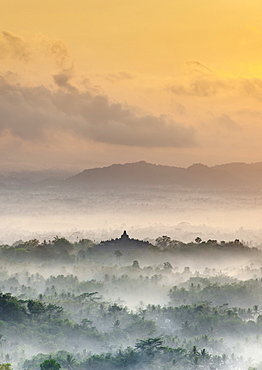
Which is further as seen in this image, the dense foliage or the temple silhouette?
the temple silhouette

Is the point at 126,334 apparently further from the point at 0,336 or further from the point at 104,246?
the point at 104,246

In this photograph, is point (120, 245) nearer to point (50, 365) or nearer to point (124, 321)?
point (124, 321)

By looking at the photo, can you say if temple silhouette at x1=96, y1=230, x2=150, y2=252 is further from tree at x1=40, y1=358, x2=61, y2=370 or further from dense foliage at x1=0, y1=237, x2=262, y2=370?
tree at x1=40, y1=358, x2=61, y2=370

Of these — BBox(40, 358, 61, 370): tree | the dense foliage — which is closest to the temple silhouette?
the dense foliage

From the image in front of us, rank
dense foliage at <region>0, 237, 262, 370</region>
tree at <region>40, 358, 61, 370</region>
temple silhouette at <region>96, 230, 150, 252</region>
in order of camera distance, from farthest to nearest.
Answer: temple silhouette at <region>96, 230, 150, 252</region>, dense foliage at <region>0, 237, 262, 370</region>, tree at <region>40, 358, 61, 370</region>

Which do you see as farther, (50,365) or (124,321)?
(124,321)

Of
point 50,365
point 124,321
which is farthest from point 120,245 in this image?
point 50,365

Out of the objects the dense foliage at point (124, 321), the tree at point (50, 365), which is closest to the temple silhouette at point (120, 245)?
the dense foliage at point (124, 321)

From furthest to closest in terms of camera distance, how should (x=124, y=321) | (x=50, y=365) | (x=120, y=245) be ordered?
(x=120, y=245) → (x=124, y=321) → (x=50, y=365)

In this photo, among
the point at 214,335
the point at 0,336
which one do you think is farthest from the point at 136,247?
the point at 0,336

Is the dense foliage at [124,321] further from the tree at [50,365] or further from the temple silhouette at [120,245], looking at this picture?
the temple silhouette at [120,245]

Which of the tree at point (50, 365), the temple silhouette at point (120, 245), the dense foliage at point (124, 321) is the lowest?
the dense foliage at point (124, 321)
